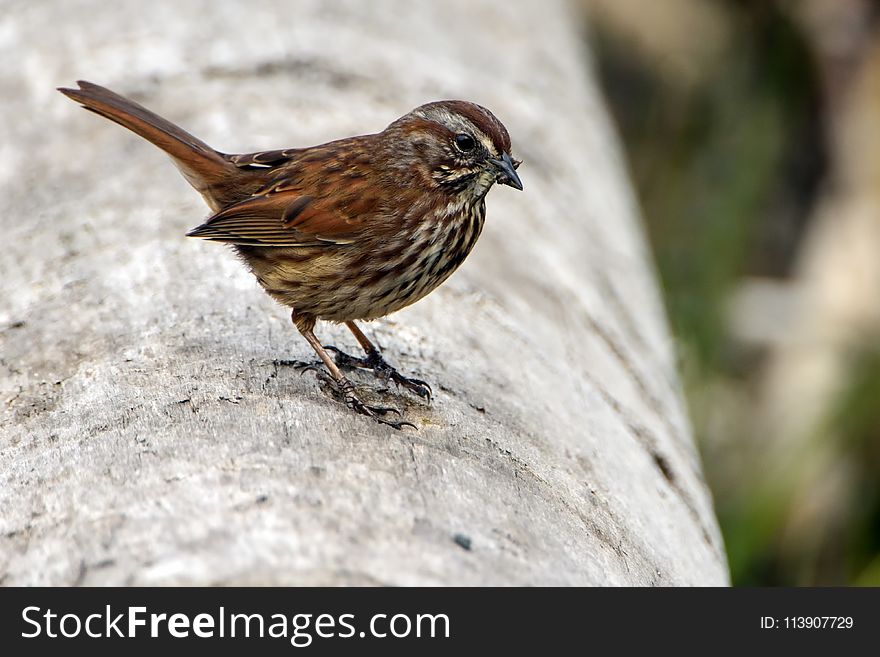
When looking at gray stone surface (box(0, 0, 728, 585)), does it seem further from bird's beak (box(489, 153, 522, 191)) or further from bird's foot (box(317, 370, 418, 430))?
→ bird's beak (box(489, 153, 522, 191))

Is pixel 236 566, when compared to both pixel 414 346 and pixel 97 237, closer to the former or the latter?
pixel 414 346

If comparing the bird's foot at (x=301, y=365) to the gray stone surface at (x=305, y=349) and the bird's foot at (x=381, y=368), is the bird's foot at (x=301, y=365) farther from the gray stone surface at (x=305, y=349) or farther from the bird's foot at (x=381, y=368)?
the bird's foot at (x=381, y=368)

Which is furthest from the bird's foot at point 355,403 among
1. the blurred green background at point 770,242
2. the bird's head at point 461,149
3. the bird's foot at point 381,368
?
the blurred green background at point 770,242

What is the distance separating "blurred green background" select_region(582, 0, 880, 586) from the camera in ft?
17.9

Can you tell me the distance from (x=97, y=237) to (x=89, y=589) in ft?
5.85

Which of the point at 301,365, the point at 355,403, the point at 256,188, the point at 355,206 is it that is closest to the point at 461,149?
the point at 355,206

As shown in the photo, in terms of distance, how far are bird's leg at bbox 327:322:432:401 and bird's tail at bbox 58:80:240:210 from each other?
2.02 ft

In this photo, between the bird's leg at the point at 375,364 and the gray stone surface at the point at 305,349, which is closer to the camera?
the gray stone surface at the point at 305,349

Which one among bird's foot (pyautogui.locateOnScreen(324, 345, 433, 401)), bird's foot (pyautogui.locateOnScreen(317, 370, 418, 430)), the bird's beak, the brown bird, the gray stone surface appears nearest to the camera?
the gray stone surface

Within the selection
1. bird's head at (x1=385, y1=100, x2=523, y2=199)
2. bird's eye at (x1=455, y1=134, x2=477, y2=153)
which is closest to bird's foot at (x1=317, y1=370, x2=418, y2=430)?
bird's head at (x1=385, y1=100, x2=523, y2=199)

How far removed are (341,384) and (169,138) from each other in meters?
1.07

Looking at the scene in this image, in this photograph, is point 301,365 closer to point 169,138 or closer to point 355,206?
point 355,206

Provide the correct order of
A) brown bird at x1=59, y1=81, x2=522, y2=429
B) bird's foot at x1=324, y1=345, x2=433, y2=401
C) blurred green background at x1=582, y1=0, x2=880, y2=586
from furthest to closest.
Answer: blurred green background at x1=582, y1=0, x2=880, y2=586, brown bird at x1=59, y1=81, x2=522, y2=429, bird's foot at x1=324, y1=345, x2=433, y2=401

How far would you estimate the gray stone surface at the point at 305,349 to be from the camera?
7.52 feet
